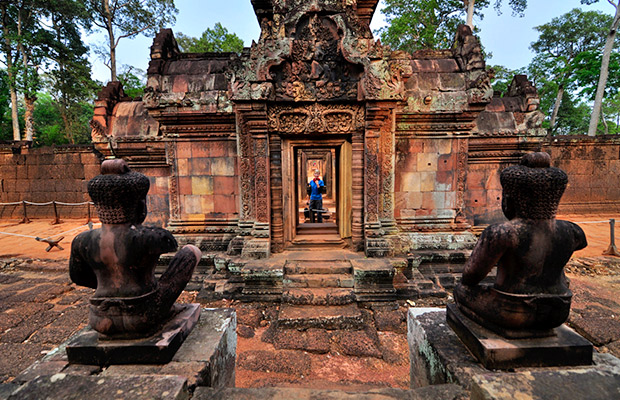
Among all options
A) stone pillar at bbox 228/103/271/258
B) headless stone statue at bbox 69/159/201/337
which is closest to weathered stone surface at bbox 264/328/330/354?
stone pillar at bbox 228/103/271/258

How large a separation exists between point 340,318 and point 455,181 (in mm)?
3899

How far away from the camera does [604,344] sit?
3590 mm

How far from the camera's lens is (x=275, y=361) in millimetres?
3377

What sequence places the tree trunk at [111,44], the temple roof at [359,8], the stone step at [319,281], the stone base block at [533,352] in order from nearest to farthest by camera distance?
the stone base block at [533,352]
the stone step at [319,281]
the temple roof at [359,8]
the tree trunk at [111,44]

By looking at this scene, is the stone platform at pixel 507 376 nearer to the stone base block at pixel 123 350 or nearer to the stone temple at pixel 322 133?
the stone base block at pixel 123 350

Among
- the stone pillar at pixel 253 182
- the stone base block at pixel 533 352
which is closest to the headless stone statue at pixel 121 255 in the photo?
the stone base block at pixel 533 352

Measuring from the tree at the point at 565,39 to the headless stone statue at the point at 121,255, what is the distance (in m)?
29.2

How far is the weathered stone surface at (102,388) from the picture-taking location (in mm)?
1500

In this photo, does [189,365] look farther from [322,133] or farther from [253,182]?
[322,133]

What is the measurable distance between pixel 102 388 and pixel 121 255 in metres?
0.77

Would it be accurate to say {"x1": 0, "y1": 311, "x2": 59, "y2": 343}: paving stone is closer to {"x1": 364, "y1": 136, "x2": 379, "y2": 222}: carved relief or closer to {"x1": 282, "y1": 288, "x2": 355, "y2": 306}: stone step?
{"x1": 282, "y1": 288, "x2": 355, "y2": 306}: stone step

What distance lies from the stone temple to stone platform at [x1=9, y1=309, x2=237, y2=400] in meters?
2.80

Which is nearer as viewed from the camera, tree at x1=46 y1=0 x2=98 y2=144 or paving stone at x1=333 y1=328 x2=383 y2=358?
paving stone at x1=333 y1=328 x2=383 y2=358

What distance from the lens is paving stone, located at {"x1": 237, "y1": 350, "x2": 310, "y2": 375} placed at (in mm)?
3266
